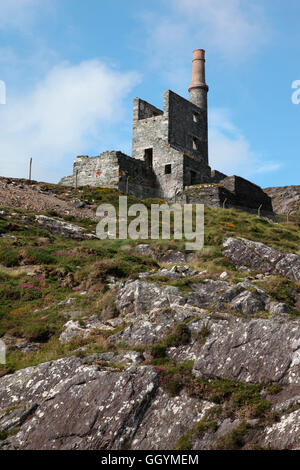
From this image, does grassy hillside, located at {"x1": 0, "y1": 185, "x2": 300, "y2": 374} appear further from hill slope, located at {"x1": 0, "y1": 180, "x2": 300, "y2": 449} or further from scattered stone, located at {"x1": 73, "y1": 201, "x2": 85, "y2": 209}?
scattered stone, located at {"x1": 73, "y1": 201, "x2": 85, "y2": 209}

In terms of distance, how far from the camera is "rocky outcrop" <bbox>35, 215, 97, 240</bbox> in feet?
102

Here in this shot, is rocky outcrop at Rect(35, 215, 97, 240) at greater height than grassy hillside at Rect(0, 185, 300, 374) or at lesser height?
greater

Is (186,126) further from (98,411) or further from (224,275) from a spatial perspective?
(98,411)

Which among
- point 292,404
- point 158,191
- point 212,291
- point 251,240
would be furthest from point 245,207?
point 292,404

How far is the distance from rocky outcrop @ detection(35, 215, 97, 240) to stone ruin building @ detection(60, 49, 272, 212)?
11832 millimetres

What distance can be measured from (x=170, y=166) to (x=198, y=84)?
11.6m

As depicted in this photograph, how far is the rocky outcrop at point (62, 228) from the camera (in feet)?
102

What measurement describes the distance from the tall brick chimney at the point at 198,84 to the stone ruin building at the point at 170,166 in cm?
12

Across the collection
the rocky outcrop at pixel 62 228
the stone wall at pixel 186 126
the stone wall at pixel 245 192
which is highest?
the stone wall at pixel 186 126

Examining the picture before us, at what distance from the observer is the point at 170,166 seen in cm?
4691

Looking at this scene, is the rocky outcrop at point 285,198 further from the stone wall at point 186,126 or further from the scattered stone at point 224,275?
the scattered stone at point 224,275

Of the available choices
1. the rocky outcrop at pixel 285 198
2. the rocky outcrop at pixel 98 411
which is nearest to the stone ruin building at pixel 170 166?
the rocky outcrop at pixel 285 198

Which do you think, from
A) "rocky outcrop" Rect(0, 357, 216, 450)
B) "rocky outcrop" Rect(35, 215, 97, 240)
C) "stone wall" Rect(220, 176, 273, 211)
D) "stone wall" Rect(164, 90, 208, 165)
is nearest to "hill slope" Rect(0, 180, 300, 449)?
"rocky outcrop" Rect(0, 357, 216, 450)

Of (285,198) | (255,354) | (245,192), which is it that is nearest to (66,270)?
(255,354)
